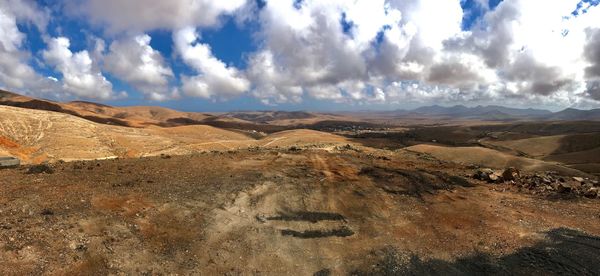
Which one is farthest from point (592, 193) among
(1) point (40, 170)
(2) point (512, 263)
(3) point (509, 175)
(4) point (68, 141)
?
(4) point (68, 141)

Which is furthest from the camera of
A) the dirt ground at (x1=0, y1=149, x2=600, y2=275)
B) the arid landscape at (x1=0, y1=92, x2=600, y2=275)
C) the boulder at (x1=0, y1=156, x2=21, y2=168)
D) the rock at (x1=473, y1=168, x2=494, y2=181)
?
the rock at (x1=473, y1=168, x2=494, y2=181)

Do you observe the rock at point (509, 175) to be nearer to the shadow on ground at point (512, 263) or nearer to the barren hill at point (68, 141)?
the shadow on ground at point (512, 263)

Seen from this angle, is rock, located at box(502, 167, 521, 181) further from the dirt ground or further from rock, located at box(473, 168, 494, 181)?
the dirt ground

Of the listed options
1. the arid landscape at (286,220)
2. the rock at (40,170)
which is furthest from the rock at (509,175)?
the rock at (40,170)

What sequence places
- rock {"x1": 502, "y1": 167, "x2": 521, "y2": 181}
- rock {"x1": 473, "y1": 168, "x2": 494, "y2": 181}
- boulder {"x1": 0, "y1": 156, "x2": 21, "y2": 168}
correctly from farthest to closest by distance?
rock {"x1": 473, "y1": 168, "x2": 494, "y2": 181} < rock {"x1": 502, "y1": 167, "x2": 521, "y2": 181} < boulder {"x1": 0, "y1": 156, "x2": 21, "y2": 168}

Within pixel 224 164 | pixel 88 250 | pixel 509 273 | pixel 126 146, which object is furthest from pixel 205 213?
pixel 126 146

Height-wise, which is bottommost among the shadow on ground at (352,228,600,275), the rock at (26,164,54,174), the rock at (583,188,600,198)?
the shadow on ground at (352,228,600,275)

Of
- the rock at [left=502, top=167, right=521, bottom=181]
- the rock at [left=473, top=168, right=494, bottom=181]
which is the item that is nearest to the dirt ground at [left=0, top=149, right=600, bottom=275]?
the rock at [left=473, top=168, right=494, bottom=181]
